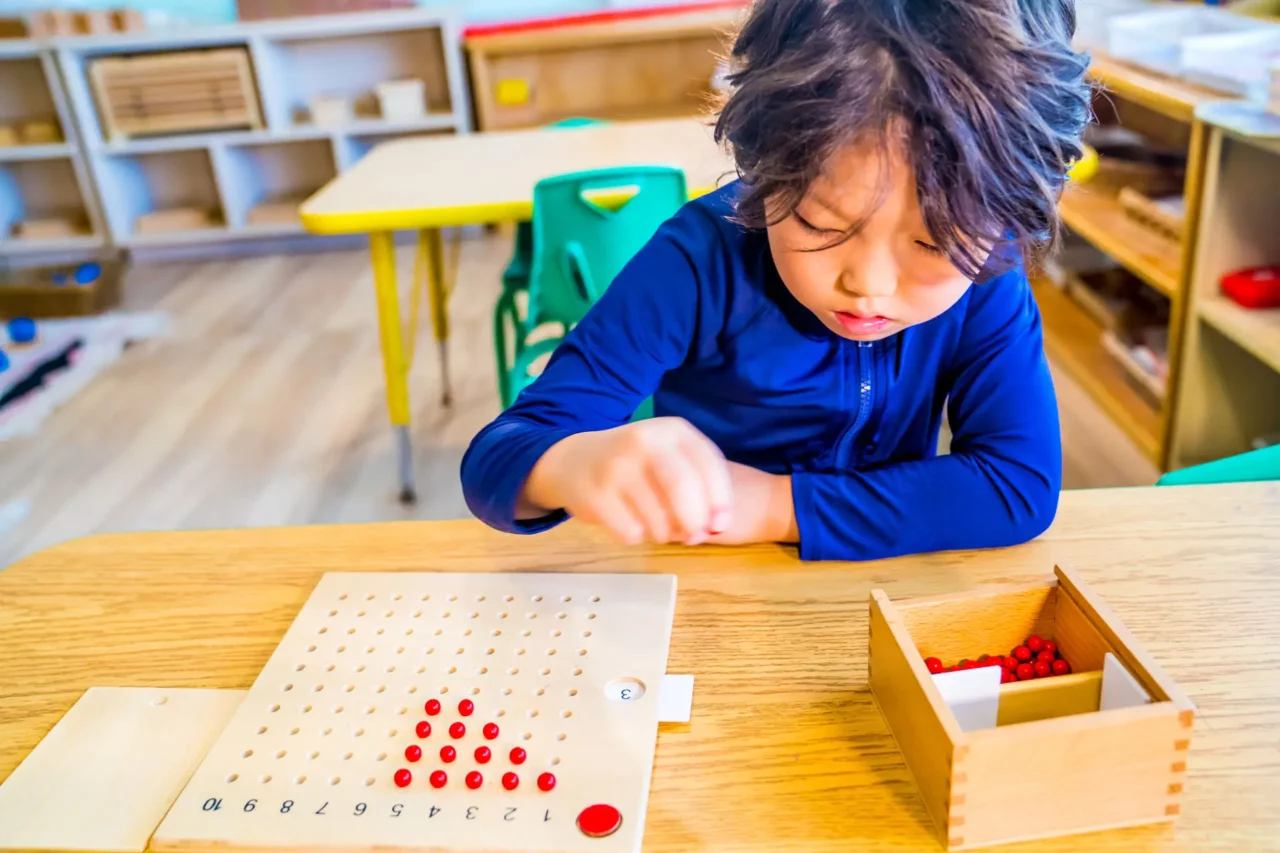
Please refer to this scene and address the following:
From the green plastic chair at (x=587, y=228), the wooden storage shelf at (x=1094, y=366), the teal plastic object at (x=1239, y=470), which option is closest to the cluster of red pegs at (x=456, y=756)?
the teal plastic object at (x=1239, y=470)

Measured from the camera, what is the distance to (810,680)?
57 cm

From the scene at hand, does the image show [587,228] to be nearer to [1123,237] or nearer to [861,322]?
[861,322]

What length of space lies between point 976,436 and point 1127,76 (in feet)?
5.17

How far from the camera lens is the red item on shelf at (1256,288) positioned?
1.70 metres

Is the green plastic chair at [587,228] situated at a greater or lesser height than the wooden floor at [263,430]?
greater

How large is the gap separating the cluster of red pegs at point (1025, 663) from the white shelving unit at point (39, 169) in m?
3.85

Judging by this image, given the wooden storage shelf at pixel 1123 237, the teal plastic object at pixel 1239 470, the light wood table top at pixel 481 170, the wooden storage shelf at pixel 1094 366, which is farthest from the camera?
the wooden storage shelf at pixel 1094 366

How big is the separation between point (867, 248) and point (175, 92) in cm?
359

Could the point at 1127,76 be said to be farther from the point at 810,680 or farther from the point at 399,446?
the point at 810,680

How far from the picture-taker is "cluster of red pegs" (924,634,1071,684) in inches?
21.0

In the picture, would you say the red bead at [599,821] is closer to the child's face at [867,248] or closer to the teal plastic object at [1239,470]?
the child's face at [867,248]

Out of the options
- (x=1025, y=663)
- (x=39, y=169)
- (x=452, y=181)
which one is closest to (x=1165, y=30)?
(x=452, y=181)

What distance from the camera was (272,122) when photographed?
3568 mm

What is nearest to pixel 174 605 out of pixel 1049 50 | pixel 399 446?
pixel 1049 50
